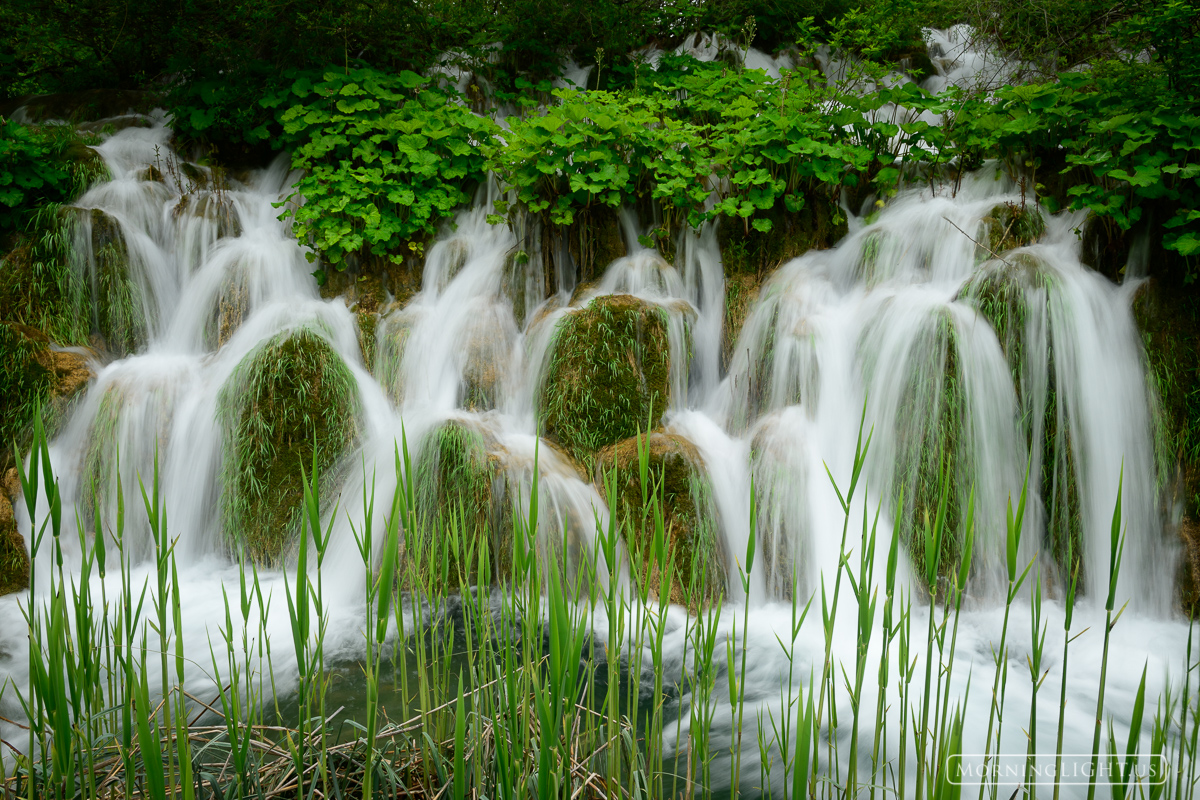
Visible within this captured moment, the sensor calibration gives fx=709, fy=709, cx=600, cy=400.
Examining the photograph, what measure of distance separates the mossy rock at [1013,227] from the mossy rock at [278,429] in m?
4.20

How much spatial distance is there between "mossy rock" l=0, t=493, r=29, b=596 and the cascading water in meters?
0.24

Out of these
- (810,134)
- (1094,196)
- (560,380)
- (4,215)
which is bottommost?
(560,380)

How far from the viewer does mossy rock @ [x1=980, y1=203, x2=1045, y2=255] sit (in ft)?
14.6

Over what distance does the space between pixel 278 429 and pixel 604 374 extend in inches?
79.1

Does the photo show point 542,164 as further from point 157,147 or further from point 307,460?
point 157,147

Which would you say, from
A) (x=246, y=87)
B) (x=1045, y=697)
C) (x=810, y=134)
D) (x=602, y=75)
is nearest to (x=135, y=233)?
(x=246, y=87)

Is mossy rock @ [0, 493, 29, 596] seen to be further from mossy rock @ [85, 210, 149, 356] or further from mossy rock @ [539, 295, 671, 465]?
mossy rock @ [539, 295, 671, 465]

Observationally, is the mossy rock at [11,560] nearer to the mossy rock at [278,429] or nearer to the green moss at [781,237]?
the mossy rock at [278,429]

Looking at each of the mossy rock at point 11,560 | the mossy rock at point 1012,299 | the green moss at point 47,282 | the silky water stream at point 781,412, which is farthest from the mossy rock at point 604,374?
the green moss at point 47,282

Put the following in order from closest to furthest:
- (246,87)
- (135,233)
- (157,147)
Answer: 1. (135,233)
2. (157,147)
3. (246,87)

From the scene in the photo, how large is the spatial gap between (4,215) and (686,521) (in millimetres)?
5552

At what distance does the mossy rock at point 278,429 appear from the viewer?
4148 millimetres

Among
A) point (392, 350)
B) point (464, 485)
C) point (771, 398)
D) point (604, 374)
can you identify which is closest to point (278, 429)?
point (392, 350)

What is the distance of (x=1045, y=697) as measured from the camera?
9.42ft
